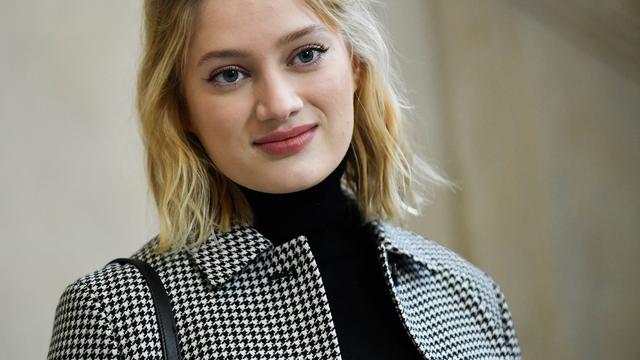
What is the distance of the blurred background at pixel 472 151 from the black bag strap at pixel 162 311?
0.42m

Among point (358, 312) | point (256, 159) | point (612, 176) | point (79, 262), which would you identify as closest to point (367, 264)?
point (358, 312)

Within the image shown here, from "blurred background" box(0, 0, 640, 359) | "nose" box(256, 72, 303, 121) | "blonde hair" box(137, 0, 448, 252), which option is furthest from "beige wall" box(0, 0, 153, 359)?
"nose" box(256, 72, 303, 121)

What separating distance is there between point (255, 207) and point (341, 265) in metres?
0.16

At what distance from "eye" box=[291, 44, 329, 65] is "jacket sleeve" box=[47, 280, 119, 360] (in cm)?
41

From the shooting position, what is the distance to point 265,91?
128 centimetres

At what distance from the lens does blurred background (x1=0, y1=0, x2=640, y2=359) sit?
1825mm

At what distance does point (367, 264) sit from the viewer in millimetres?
1483

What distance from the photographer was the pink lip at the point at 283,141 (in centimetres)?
129

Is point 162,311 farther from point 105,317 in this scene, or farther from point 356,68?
point 356,68

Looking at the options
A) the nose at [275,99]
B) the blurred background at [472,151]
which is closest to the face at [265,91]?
the nose at [275,99]

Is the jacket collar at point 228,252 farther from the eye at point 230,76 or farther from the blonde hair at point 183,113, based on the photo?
the eye at point 230,76

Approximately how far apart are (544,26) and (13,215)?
1168 mm

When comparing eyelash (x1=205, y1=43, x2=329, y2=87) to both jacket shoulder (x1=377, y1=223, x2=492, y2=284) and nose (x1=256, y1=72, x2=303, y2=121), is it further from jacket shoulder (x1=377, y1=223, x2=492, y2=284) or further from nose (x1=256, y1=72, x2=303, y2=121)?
jacket shoulder (x1=377, y1=223, x2=492, y2=284)

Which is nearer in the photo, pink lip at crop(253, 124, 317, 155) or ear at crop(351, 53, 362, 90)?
pink lip at crop(253, 124, 317, 155)
